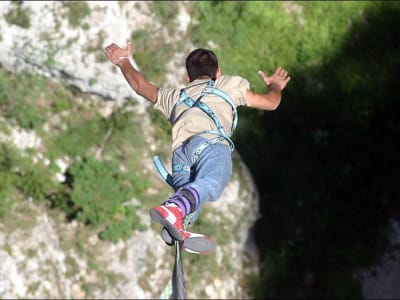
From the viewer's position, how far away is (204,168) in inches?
292

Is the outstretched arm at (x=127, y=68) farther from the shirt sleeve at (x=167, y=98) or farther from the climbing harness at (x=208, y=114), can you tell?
the climbing harness at (x=208, y=114)

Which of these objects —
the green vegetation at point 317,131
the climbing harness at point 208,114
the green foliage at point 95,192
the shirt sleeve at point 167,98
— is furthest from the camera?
the green vegetation at point 317,131

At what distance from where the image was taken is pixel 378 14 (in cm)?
1331

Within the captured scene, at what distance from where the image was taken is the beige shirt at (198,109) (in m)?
7.64

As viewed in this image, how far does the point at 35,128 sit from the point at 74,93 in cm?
81

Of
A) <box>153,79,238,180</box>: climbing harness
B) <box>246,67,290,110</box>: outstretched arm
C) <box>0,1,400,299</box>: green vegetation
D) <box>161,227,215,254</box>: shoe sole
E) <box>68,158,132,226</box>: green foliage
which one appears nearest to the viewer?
<box>161,227,215,254</box>: shoe sole

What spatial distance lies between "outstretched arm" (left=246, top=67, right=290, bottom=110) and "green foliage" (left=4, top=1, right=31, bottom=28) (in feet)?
16.5

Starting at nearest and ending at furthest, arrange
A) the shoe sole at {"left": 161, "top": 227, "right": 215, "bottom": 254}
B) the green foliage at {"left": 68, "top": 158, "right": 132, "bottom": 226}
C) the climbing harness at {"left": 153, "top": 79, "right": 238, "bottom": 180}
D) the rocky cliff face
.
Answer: the shoe sole at {"left": 161, "top": 227, "right": 215, "bottom": 254} < the climbing harness at {"left": 153, "top": 79, "right": 238, "bottom": 180} < the rocky cliff face < the green foliage at {"left": 68, "top": 158, "right": 132, "bottom": 226}

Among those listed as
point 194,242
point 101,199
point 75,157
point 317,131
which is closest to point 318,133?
point 317,131

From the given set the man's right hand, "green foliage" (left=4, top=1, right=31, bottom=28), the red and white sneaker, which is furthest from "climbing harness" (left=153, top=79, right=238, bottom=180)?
"green foliage" (left=4, top=1, right=31, bottom=28)

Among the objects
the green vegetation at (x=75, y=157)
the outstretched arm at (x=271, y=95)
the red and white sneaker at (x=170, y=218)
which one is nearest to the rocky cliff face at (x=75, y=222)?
the green vegetation at (x=75, y=157)

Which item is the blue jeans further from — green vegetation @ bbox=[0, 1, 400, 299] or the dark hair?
green vegetation @ bbox=[0, 1, 400, 299]

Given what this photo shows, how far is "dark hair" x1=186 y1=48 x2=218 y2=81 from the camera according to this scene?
7773 millimetres

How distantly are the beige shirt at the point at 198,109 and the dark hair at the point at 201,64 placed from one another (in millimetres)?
80
